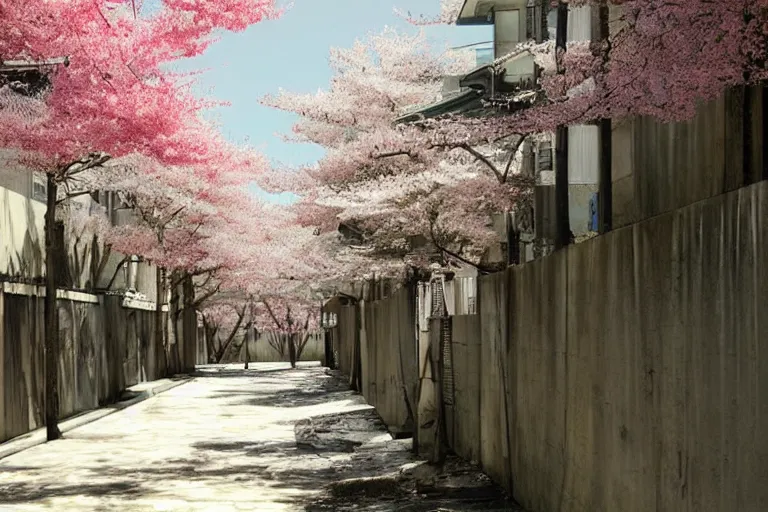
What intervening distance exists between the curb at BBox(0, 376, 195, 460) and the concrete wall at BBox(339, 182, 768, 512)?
30.2ft

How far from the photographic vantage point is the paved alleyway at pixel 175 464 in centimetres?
1230

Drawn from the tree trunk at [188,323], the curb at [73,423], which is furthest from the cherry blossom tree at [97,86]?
the tree trunk at [188,323]

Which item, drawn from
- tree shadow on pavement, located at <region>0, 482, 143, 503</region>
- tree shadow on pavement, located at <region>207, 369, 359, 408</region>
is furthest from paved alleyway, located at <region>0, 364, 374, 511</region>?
tree shadow on pavement, located at <region>207, 369, 359, 408</region>

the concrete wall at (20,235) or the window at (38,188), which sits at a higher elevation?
the window at (38,188)

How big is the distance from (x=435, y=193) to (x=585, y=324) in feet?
35.0

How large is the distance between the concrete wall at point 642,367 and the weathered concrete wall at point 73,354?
409 inches

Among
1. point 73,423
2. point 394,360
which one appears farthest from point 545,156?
point 73,423

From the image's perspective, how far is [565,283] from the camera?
8.99 m

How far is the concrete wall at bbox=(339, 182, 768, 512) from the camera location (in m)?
5.16

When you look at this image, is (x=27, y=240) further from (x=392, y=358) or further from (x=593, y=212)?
(x=593, y=212)

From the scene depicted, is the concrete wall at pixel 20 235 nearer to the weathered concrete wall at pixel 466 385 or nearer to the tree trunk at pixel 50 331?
the tree trunk at pixel 50 331

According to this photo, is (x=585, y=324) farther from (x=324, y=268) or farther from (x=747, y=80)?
(x=324, y=268)

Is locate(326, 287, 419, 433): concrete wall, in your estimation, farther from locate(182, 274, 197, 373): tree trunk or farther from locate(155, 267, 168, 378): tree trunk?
locate(182, 274, 197, 373): tree trunk

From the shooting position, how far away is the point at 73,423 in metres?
22.4
